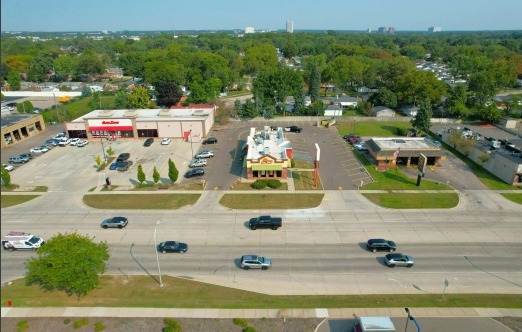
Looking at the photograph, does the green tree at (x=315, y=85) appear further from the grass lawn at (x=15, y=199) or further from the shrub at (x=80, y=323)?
the shrub at (x=80, y=323)

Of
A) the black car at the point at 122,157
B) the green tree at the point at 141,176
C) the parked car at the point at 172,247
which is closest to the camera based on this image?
the parked car at the point at 172,247

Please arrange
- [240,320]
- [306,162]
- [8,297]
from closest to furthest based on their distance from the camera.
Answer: [240,320]
[8,297]
[306,162]

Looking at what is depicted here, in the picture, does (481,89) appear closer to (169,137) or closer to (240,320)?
(169,137)

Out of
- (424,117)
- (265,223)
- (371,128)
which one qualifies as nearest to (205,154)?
(265,223)

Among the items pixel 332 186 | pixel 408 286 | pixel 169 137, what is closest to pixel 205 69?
pixel 169 137

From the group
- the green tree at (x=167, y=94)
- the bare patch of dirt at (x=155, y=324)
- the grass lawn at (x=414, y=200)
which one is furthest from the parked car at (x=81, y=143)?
the grass lawn at (x=414, y=200)

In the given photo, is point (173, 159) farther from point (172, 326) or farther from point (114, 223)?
point (172, 326)

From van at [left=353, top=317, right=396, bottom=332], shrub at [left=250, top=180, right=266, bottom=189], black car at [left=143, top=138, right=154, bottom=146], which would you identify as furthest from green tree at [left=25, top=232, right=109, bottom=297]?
black car at [left=143, top=138, right=154, bottom=146]
